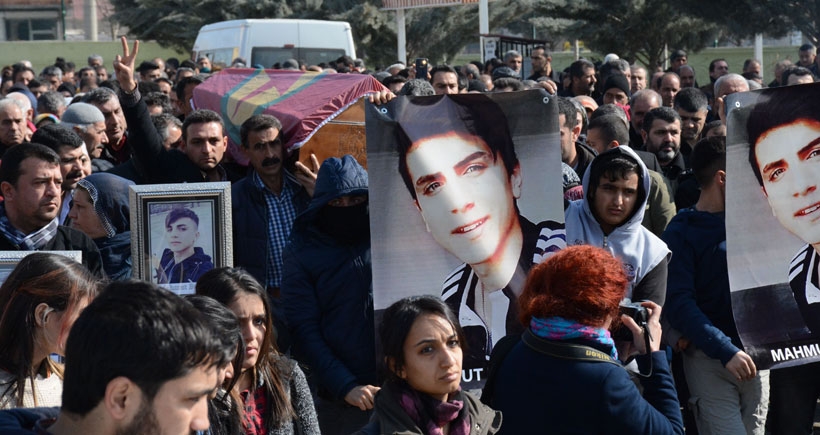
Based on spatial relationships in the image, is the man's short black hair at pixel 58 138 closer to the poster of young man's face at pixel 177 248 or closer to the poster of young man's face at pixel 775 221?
the poster of young man's face at pixel 177 248

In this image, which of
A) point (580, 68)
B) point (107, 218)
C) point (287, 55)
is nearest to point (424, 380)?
point (107, 218)

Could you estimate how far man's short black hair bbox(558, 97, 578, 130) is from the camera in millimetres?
6113

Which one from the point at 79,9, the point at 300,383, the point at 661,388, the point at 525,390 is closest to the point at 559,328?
the point at 525,390

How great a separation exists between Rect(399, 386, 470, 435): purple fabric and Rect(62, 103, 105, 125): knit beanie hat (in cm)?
380

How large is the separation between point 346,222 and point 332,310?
0.37m

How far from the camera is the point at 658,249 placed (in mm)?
4695

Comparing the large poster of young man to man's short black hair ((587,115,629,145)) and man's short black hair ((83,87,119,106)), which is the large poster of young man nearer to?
man's short black hair ((587,115,629,145))

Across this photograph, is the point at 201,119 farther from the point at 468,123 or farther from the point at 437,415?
the point at 437,415

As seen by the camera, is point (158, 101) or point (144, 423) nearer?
point (144, 423)

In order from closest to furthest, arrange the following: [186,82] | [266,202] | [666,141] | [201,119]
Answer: [266,202] → [201,119] → [666,141] → [186,82]

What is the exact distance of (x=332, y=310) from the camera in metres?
4.64

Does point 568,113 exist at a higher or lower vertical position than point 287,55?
lower

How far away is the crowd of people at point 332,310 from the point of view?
2078 mm

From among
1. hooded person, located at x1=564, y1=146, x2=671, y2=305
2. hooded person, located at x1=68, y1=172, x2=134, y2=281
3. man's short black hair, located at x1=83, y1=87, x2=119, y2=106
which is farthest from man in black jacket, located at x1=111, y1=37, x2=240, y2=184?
hooded person, located at x1=564, y1=146, x2=671, y2=305
